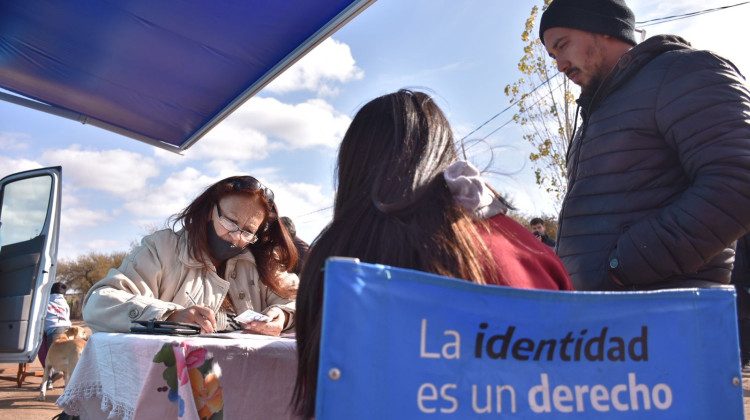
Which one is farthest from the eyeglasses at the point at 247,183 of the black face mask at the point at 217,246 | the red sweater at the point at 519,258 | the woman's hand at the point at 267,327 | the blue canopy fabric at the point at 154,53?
the red sweater at the point at 519,258

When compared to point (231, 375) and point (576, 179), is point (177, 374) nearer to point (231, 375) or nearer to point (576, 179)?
point (231, 375)

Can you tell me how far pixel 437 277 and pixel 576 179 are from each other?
1.30 meters

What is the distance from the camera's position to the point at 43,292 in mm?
5090

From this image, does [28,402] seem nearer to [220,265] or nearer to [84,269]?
[220,265]

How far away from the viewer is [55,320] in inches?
336

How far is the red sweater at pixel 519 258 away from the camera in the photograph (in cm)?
113

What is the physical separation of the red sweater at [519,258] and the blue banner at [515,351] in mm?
161

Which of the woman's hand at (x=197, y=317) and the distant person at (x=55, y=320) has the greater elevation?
the woman's hand at (x=197, y=317)

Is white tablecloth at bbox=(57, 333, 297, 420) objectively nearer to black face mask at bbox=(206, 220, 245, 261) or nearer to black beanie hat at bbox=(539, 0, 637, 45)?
black face mask at bbox=(206, 220, 245, 261)

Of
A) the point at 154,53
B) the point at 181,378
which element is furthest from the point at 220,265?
the point at 154,53

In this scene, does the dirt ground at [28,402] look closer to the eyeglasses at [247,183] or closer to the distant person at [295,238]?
the distant person at [295,238]

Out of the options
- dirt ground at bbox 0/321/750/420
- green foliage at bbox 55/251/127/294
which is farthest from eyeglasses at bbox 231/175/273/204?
green foliage at bbox 55/251/127/294

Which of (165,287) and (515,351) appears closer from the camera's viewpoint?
(515,351)

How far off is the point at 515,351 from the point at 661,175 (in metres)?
1.13
